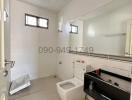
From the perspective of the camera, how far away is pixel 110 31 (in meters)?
1.79

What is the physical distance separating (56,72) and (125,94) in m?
2.90

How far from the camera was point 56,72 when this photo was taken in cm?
381

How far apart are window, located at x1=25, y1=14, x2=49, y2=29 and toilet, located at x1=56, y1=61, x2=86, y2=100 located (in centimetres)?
200

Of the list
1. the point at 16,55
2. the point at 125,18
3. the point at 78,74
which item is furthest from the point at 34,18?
the point at 125,18

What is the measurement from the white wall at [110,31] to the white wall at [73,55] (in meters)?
0.21

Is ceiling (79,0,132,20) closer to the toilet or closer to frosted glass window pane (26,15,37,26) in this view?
the toilet

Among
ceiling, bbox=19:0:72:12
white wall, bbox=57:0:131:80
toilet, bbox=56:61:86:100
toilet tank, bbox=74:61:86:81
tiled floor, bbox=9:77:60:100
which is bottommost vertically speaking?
Result: tiled floor, bbox=9:77:60:100

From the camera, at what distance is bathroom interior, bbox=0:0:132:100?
5.17 ft

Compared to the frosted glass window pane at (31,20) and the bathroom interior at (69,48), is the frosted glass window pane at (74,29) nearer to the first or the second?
the bathroom interior at (69,48)

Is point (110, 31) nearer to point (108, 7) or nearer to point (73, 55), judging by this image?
point (108, 7)

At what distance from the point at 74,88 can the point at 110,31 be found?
1.27 m

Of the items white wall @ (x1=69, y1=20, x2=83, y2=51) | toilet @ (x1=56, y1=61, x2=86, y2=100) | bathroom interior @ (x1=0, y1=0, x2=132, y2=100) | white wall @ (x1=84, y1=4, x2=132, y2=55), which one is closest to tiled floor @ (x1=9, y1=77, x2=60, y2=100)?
bathroom interior @ (x1=0, y1=0, x2=132, y2=100)

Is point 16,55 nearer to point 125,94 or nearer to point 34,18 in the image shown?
point 34,18

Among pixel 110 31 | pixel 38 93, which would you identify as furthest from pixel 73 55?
pixel 38 93
